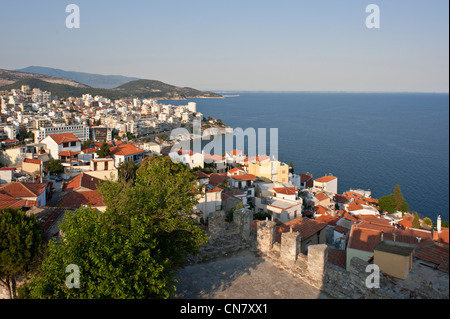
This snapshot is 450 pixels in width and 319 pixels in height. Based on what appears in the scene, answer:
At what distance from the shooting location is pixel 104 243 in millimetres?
5926

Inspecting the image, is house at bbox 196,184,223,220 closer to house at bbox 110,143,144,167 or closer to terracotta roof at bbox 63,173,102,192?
terracotta roof at bbox 63,173,102,192

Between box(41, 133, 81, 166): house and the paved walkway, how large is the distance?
23.3 metres

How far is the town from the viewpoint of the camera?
4.81 metres

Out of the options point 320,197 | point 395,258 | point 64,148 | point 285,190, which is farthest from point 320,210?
point 64,148

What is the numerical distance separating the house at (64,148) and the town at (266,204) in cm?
9

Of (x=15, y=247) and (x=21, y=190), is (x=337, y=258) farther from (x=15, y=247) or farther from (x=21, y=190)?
(x=21, y=190)

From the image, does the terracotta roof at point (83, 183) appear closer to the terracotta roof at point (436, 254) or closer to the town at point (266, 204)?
the town at point (266, 204)

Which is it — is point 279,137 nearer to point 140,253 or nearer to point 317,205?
point 317,205

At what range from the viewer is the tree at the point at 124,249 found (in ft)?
18.1

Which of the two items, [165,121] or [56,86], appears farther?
[56,86]
